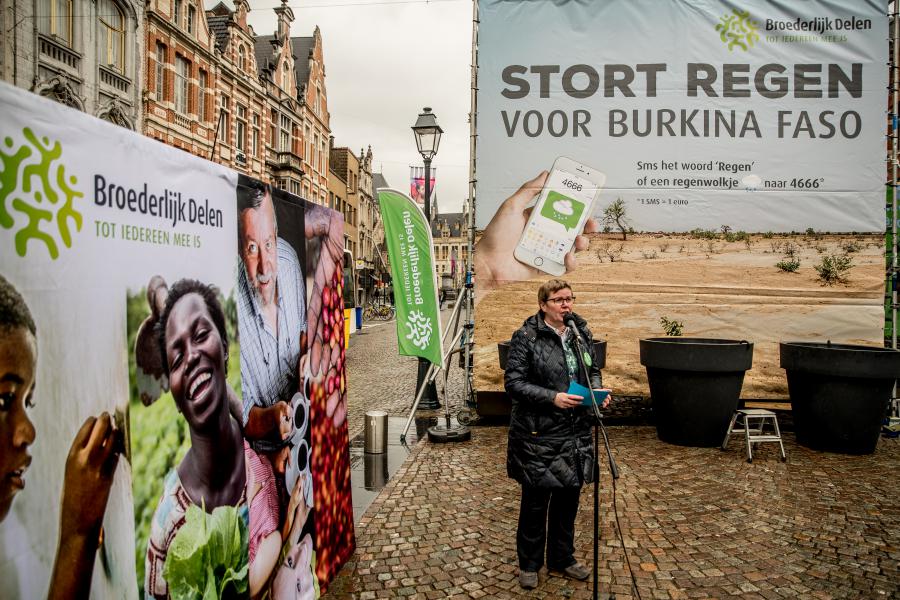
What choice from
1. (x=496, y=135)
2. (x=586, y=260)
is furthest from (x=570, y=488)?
(x=496, y=135)

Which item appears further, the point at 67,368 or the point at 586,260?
the point at 586,260

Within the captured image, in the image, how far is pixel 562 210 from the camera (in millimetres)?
8039

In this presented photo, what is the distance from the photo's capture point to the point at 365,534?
171 inches

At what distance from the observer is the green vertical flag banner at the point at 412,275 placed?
6773mm

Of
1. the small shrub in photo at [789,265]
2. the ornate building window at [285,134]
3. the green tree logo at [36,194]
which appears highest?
the ornate building window at [285,134]

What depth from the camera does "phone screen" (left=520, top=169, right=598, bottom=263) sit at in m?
7.99

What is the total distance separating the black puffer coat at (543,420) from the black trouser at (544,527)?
→ 0.37 ft

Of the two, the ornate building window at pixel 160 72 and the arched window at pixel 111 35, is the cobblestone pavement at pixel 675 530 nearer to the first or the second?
the arched window at pixel 111 35

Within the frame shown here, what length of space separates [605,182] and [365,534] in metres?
5.46

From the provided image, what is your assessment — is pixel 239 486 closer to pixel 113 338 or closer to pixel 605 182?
pixel 113 338

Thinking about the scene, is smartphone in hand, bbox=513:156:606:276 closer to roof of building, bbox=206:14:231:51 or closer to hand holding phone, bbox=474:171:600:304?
hand holding phone, bbox=474:171:600:304

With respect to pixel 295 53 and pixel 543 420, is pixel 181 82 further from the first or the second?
pixel 543 420

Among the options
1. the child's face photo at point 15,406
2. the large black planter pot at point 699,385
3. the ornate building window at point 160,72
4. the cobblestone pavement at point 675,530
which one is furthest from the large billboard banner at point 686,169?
the ornate building window at point 160,72

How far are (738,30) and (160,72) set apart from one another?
82.0 feet
